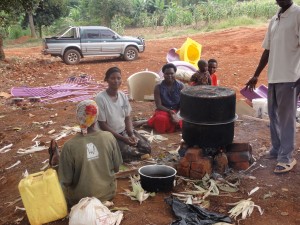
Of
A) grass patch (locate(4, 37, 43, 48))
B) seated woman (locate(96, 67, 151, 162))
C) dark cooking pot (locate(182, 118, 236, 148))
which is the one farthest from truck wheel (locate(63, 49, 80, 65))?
dark cooking pot (locate(182, 118, 236, 148))

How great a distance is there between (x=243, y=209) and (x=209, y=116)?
1.33 meters

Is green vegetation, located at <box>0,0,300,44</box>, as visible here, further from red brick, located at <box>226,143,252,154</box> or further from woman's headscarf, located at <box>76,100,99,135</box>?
woman's headscarf, located at <box>76,100,99,135</box>

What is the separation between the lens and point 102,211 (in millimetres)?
3654

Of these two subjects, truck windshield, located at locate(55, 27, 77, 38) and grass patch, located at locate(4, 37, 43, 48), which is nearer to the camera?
truck windshield, located at locate(55, 27, 77, 38)

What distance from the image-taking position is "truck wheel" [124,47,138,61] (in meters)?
19.3

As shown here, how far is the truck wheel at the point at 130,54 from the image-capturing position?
63.5 feet

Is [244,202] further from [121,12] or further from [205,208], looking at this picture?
[121,12]

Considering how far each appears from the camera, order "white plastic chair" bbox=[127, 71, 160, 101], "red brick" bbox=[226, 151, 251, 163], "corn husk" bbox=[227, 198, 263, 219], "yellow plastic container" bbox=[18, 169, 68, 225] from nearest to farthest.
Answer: "yellow plastic container" bbox=[18, 169, 68, 225]
"corn husk" bbox=[227, 198, 263, 219]
"red brick" bbox=[226, 151, 251, 163]
"white plastic chair" bbox=[127, 71, 160, 101]

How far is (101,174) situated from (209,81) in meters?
3.79

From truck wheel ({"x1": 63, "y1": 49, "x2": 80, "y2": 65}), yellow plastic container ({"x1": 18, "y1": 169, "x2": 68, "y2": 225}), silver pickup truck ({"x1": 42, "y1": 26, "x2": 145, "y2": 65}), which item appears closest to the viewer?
yellow plastic container ({"x1": 18, "y1": 169, "x2": 68, "y2": 225})

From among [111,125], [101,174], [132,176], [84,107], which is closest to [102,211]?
[101,174]

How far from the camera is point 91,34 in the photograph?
1861 centimetres

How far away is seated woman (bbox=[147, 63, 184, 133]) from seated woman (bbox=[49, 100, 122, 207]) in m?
2.87

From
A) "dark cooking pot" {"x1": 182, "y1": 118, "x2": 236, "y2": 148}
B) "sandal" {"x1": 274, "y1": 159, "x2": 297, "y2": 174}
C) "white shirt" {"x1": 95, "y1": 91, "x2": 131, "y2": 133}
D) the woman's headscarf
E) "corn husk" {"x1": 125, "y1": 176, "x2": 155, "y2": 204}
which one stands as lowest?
"corn husk" {"x1": 125, "y1": 176, "x2": 155, "y2": 204}
